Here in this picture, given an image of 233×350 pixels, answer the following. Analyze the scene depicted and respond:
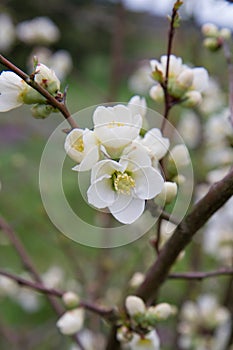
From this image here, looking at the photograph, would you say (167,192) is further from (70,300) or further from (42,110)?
(70,300)

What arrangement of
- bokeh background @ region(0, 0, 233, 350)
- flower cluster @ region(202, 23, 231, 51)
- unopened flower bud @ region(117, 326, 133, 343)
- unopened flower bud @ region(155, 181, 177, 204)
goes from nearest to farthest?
unopened flower bud @ region(155, 181, 177, 204) → unopened flower bud @ region(117, 326, 133, 343) → flower cluster @ region(202, 23, 231, 51) → bokeh background @ region(0, 0, 233, 350)

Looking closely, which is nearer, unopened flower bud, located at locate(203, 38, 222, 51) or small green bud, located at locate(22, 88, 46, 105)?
small green bud, located at locate(22, 88, 46, 105)

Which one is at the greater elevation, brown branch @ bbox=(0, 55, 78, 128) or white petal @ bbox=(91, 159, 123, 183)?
brown branch @ bbox=(0, 55, 78, 128)

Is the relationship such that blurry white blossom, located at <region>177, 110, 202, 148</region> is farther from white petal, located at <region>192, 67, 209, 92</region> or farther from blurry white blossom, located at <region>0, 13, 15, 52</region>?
white petal, located at <region>192, 67, 209, 92</region>

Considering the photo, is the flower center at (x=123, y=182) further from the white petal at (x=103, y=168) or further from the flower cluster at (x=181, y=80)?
the flower cluster at (x=181, y=80)

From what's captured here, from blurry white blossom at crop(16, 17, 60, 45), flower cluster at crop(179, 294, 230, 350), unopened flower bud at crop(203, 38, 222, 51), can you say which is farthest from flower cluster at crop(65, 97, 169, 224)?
blurry white blossom at crop(16, 17, 60, 45)

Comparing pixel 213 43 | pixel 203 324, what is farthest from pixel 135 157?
pixel 203 324

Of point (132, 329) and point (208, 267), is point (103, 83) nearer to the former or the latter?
point (208, 267)

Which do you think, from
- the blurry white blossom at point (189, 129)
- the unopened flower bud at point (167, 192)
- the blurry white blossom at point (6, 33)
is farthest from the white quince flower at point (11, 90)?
the blurry white blossom at point (6, 33)
